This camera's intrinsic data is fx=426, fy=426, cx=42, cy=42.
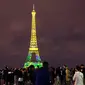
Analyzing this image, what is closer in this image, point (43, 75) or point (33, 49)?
point (43, 75)

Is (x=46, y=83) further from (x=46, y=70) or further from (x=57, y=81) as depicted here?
(x=57, y=81)

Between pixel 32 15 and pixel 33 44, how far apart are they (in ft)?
26.3

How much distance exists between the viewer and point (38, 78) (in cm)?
1462

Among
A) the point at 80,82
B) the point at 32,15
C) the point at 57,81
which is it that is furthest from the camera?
the point at 32,15

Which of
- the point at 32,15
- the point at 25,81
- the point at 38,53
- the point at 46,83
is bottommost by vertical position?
the point at 46,83

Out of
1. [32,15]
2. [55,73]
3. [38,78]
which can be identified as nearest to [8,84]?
[55,73]

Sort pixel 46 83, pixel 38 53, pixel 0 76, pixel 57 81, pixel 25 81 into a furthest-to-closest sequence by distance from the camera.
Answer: pixel 38 53 < pixel 0 76 < pixel 57 81 < pixel 25 81 < pixel 46 83

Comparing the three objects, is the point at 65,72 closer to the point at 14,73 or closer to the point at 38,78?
the point at 14,73

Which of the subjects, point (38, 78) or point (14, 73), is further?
point (14, 73)

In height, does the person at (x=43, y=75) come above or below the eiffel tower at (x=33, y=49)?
below

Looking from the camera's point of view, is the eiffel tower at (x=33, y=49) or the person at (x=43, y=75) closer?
the person at (x=43, y=75)

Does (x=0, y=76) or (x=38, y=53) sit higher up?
(x=38, y=53)

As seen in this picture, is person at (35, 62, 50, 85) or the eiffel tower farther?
the eiffel tower

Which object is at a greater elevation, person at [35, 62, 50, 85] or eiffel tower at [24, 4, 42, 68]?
eiffel tower at [24, 4, 42, 68]
